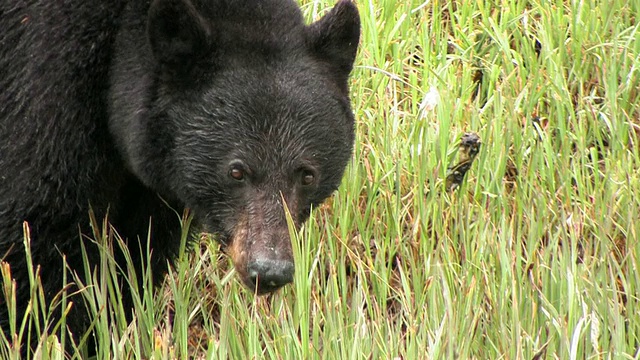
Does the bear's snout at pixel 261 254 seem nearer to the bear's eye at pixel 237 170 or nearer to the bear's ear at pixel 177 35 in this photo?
the bear's eye at pixel 237 170

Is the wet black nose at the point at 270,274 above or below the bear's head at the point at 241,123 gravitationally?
below

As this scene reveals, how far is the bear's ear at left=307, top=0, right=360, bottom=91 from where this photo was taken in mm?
4973

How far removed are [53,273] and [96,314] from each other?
452 millimetres

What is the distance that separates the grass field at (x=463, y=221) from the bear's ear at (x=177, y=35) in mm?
874

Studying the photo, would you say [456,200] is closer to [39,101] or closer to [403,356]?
[403,356]

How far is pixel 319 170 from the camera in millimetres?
4816

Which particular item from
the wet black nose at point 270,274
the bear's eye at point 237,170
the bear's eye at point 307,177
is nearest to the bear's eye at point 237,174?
the bear's eye at point 237,170

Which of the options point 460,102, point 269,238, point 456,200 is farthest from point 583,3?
point 269,238

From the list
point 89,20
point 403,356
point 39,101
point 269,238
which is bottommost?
point 403,356

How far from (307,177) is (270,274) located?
0.56 m

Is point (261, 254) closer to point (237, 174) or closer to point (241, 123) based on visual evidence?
point (237, 174)

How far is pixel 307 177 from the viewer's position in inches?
188

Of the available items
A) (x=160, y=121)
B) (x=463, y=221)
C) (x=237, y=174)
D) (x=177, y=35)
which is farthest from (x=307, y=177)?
(x=463, y=221)

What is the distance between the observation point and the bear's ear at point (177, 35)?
456 centimetres
